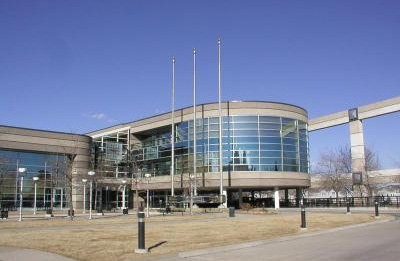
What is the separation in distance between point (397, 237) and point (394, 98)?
54.1 meters

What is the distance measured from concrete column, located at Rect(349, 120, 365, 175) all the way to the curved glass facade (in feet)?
32.6

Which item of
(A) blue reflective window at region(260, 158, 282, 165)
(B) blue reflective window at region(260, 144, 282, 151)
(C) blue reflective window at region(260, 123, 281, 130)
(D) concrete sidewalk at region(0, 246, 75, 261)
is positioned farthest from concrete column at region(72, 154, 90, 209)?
(D) concrete sidewalk at region(0, 246, 75, 261)

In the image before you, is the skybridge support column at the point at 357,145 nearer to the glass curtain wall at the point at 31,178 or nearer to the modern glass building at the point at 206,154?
the modern glass building at the point at 206,154

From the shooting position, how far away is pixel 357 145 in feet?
249

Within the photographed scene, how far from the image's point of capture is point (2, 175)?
53.4m

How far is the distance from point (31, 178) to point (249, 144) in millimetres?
27514

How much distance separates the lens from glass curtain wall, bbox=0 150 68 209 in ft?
198

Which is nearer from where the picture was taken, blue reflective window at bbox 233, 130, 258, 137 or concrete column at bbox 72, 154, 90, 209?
blue reflective window at bbox 233, 130, 258, 137

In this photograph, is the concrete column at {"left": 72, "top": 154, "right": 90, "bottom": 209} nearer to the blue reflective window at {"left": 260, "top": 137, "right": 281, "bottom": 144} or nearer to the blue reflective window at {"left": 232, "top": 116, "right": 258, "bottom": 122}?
the blue reflective window at {"left": 232, "top": 116, "right": 258, "bottom": 122}

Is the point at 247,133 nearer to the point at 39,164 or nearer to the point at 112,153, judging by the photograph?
the point at 112,153

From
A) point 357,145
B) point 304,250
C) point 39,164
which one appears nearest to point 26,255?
point 304,250

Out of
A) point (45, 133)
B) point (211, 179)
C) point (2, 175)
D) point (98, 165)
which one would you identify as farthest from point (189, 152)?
point (2, 175)

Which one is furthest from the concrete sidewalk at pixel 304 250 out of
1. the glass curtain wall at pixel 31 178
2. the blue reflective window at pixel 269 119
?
the blue reflective window at pixel 269 119

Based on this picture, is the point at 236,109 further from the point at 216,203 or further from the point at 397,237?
the point at 397,237
